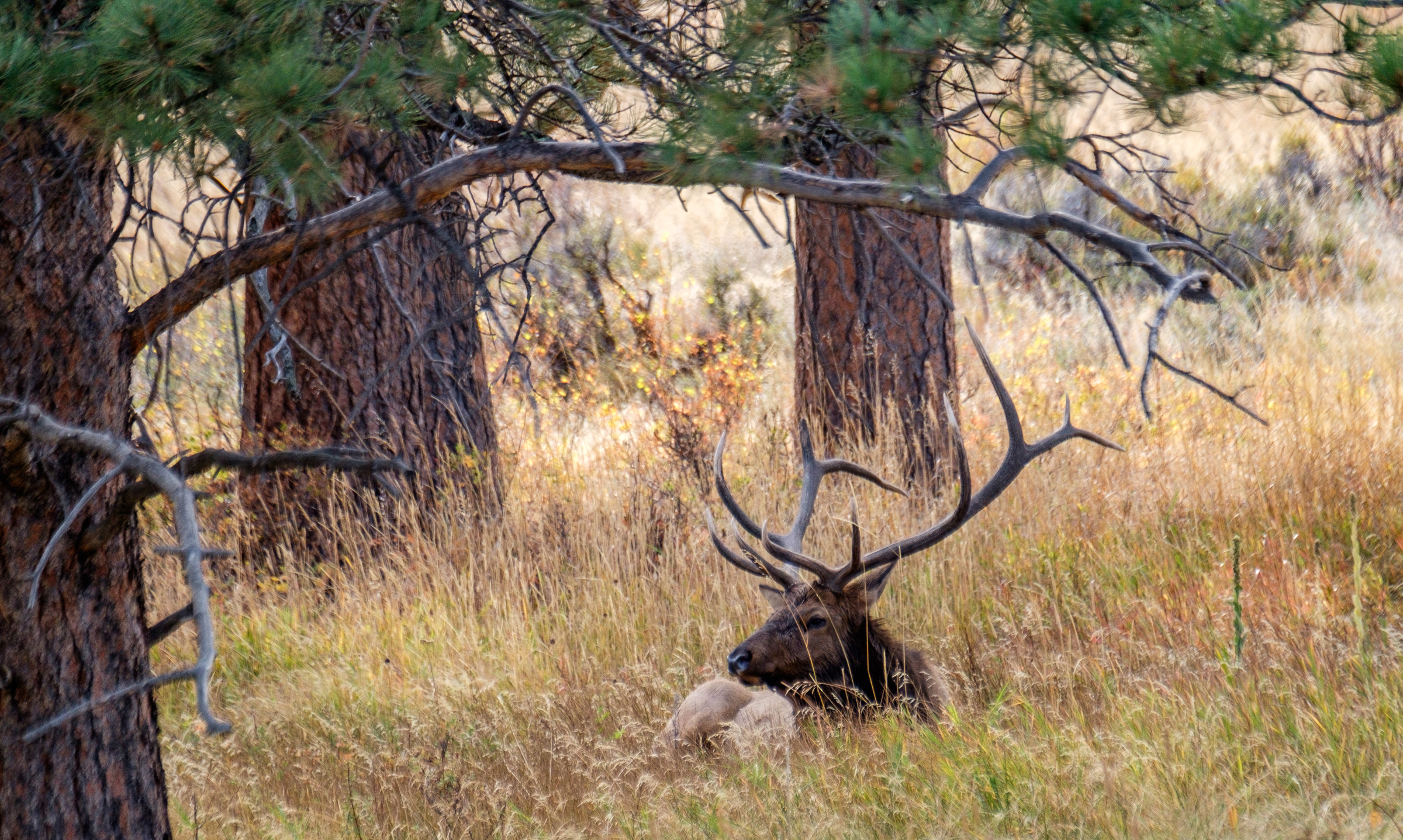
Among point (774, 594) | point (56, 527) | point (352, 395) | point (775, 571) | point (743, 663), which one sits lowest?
point (743, 663)

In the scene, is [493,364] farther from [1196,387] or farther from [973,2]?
[973,2]

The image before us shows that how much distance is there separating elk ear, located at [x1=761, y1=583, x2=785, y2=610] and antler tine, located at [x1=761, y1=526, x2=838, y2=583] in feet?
0.57

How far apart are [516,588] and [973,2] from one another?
13.0ft

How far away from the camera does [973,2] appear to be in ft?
9.28

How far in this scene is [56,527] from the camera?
118 inches

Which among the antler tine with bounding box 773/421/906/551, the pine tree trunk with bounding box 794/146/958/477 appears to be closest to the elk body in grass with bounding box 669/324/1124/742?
the antler tine with bounding box 773/421/906/551

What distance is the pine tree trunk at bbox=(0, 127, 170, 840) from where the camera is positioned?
2.95 meters

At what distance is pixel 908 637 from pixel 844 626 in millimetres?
929

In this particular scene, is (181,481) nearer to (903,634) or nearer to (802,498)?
(802,498)

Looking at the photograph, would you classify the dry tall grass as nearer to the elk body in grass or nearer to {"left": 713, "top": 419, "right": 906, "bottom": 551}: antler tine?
the elk body in grass

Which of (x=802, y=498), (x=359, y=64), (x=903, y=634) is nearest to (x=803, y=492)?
(x=802, y=498)

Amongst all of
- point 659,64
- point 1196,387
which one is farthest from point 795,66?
point 1196,387

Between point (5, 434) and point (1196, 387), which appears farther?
point (1196, 387)

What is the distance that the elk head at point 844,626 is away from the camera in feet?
14.8
